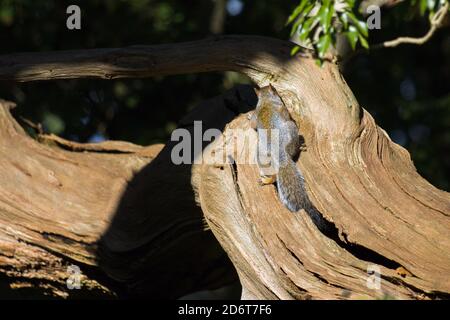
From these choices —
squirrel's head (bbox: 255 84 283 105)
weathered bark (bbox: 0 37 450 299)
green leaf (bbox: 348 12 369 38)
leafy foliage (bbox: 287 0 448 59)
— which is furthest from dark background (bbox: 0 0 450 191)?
green leaf (bbox: 348 12 369 38)

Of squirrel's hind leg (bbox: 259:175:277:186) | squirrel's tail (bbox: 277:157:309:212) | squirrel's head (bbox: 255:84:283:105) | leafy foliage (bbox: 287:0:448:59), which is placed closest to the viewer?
leafy foliage (bbox: 287:0:448:59)

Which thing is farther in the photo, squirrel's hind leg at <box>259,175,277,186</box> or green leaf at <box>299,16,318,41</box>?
squirrel's hind leg at <box>259,175,277,186</box>

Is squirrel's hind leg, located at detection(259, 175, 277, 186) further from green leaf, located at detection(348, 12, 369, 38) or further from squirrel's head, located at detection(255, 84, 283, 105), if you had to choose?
green leaf, located at detection(348, 12, 369, 38)

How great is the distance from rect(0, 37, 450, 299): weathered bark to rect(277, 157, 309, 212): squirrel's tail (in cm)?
4

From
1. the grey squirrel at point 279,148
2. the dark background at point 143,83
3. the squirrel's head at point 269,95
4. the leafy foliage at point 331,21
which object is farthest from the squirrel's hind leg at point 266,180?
the dark background at point 143,83

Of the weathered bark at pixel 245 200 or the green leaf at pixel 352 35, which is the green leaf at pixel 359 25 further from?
the weathered bark at pixel 245 200

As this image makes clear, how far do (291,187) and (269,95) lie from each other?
591 mm

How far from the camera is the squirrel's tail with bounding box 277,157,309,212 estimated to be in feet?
14.0

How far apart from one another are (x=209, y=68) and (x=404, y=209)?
4.16 feet

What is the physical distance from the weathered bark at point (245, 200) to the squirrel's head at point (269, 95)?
0.06 m

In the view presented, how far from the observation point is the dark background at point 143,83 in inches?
291

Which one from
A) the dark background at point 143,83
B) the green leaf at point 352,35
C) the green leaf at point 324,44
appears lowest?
the green leaf at point 324,44

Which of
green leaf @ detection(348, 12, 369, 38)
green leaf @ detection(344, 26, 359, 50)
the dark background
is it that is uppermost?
the dark background
